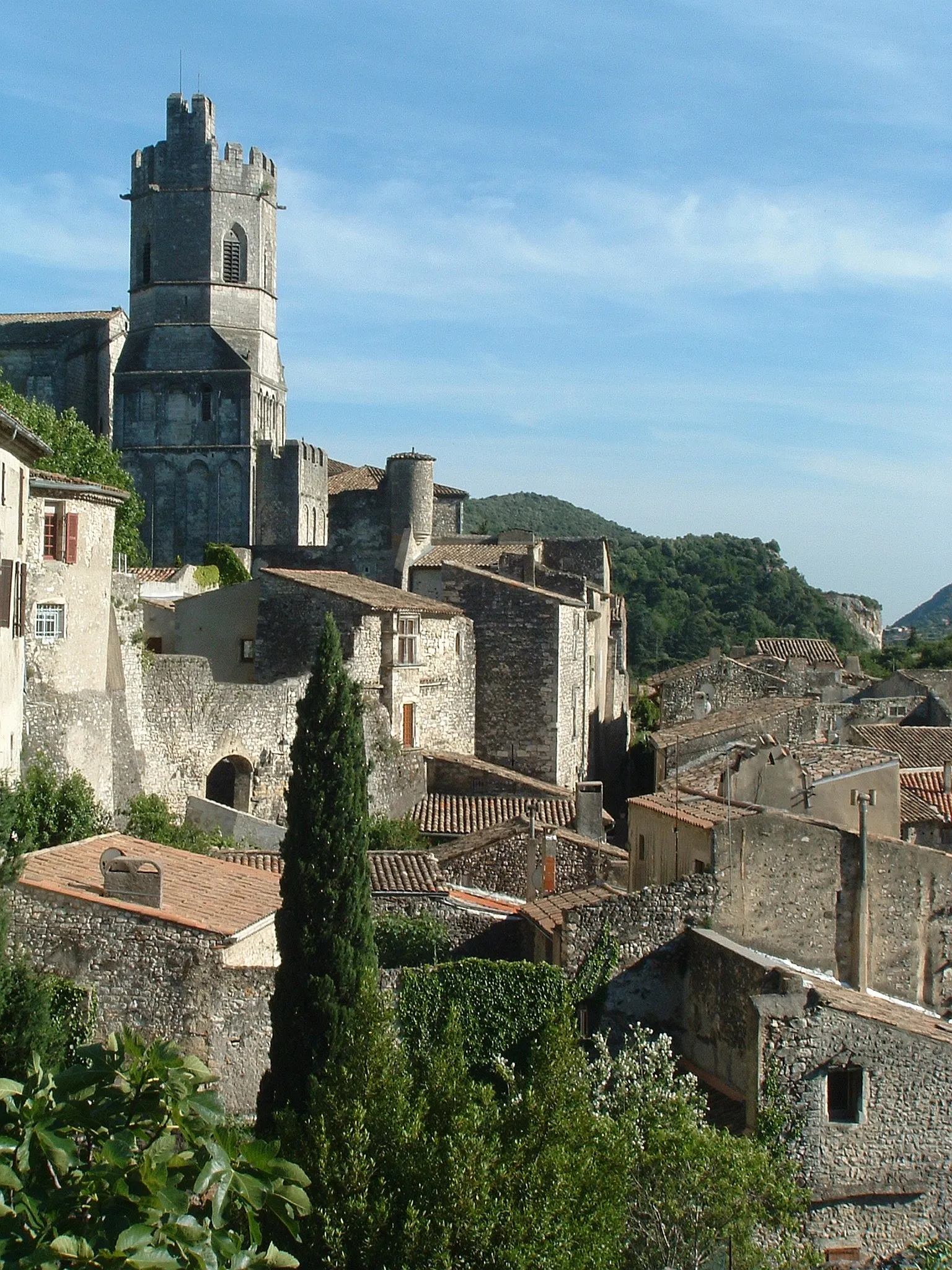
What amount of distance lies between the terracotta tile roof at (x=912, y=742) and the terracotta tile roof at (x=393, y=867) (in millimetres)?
18162

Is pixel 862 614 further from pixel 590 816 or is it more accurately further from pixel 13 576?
pixel 13 576

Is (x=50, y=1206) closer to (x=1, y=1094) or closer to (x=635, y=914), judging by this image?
(x=1, y=1094)

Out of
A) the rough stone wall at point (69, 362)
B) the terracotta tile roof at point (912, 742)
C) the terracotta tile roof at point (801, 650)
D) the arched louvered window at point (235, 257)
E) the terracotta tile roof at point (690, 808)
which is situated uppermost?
the arched louvered window at point (235, 257)

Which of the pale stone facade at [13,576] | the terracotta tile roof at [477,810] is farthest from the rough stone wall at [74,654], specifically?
the terracotta tile roof at [477,810]

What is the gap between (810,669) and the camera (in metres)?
65.5

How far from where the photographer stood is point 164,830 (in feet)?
88.3

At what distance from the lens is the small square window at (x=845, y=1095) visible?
17234mm

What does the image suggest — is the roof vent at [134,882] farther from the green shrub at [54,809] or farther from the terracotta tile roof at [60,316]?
the terracotta tile roof at [60,316]

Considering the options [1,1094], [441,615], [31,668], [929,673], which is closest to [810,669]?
[929,673]

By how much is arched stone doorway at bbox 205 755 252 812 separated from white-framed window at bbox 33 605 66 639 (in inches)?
263

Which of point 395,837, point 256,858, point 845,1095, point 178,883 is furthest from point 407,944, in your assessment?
point 395,837

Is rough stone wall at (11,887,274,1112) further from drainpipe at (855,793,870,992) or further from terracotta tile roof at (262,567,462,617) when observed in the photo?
terracotta tile roof at (262,567,462,617)

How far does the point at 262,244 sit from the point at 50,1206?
68713 mm

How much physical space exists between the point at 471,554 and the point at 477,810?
13.0 metres
